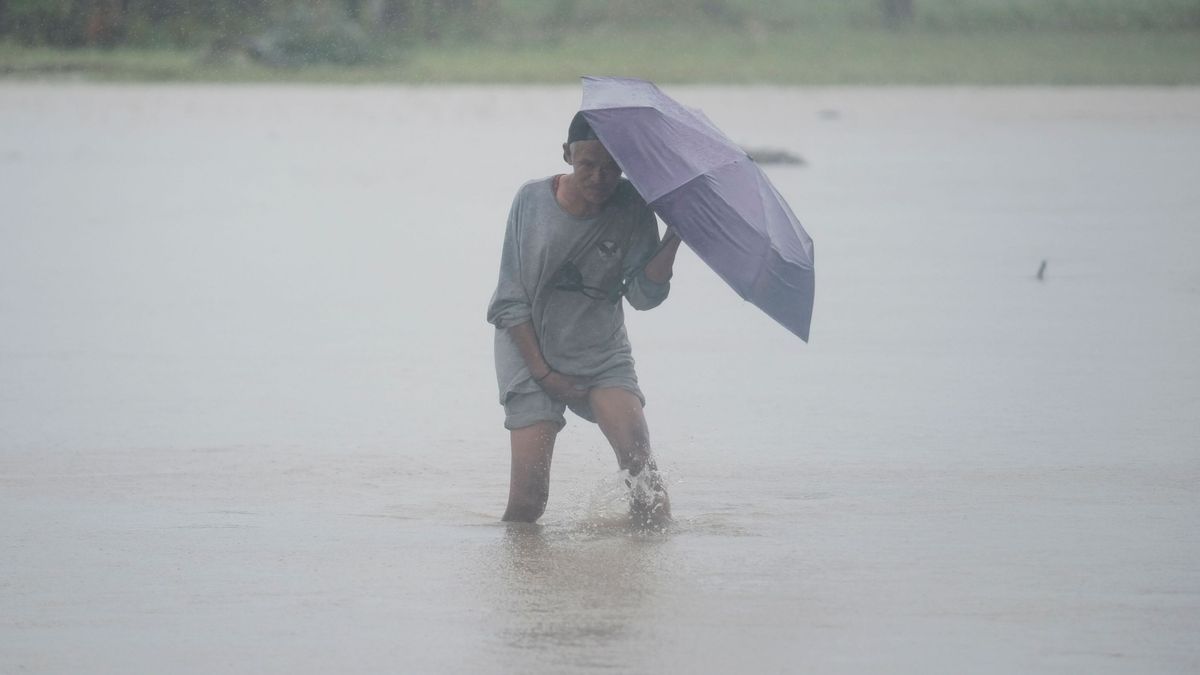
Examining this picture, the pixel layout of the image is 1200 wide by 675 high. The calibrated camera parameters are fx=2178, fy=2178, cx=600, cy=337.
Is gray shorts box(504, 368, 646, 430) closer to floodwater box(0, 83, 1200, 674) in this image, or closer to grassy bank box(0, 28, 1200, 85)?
floodwater box(0, 83, 1200, 674)

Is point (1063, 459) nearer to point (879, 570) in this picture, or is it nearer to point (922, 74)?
point (879, 570)

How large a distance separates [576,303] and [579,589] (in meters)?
0.95

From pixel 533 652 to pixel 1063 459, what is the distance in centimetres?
308

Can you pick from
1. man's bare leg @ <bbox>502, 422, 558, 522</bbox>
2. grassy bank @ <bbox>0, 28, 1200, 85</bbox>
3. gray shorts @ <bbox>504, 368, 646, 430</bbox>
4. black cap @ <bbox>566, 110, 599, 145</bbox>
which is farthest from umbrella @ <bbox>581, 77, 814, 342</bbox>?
grassy bank @ <bbox>0, 28, 1200, 85</bbox>

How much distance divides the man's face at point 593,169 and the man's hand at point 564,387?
0.52 meters

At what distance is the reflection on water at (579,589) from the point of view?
Result: 5160 mm

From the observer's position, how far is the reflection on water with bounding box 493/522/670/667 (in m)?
5.16

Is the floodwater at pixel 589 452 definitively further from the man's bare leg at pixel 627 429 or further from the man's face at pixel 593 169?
the man's face at pixel 593 169

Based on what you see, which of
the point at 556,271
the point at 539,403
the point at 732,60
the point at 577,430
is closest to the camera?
the point at 556,271

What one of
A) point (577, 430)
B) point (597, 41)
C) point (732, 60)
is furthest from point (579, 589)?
point (597, 41)

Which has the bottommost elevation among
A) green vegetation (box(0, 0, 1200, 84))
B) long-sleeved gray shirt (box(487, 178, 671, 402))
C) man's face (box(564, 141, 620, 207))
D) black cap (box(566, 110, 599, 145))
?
green vegetation (box(0, 0, 1200, 84))

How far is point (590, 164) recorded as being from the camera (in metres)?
6.05

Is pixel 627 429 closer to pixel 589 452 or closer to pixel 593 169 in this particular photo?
pixel 593 169

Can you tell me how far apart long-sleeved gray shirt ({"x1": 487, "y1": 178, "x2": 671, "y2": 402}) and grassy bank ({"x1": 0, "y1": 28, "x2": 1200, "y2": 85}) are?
1008 inches
